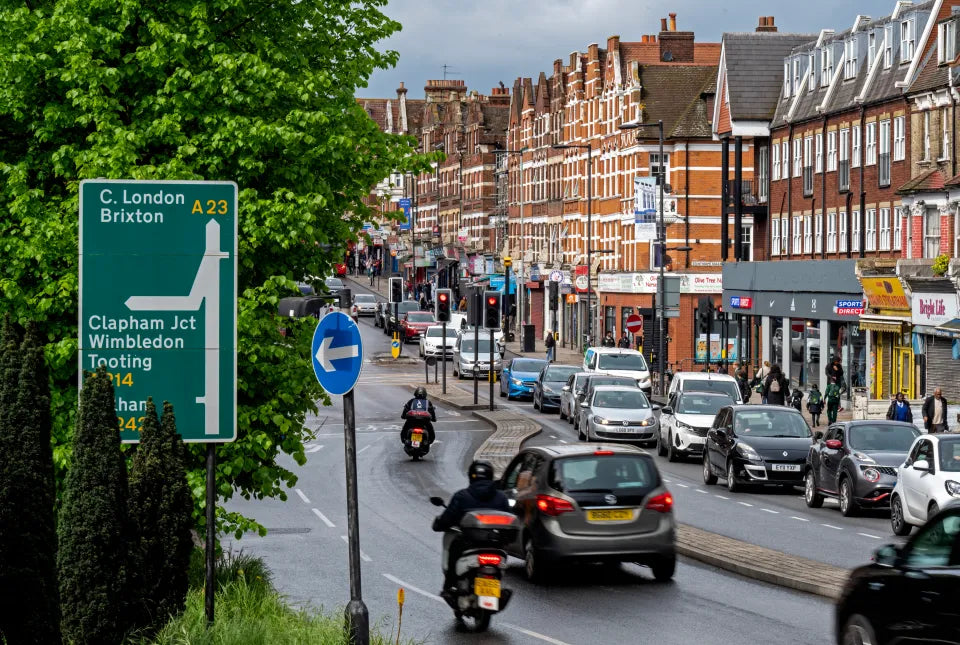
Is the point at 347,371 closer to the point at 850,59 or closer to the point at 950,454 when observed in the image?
the point at 950,454

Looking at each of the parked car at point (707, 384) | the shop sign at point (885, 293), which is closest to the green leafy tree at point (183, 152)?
the parked car at point (707, 384)

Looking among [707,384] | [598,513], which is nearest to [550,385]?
[707,384]

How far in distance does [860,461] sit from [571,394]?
22.1 m

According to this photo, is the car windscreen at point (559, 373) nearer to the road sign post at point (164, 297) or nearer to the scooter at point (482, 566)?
the scooter at point (482, 566)

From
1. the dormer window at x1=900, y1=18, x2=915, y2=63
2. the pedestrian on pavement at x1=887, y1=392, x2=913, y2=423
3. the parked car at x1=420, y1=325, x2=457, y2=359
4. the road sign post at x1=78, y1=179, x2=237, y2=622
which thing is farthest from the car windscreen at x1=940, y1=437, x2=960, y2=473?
the parked car at x1=420, y1=325, x2=457, y2=359

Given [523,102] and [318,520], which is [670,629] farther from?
[523,102]

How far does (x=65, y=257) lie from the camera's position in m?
17.0

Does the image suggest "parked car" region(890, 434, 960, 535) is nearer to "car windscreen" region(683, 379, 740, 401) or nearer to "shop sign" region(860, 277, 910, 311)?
"car windscreen" region(683, 379, 740, 401)

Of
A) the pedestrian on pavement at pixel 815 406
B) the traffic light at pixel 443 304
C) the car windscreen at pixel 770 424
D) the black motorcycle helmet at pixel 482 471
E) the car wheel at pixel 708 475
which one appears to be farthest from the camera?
the traffic light at pixel 443 304

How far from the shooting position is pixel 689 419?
38.2 metres

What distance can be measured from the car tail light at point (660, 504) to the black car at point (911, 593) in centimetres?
654

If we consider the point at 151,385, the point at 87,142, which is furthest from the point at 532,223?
the point at 151,385

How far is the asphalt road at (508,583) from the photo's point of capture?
15711 millimetres

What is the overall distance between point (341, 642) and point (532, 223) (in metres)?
95.8
